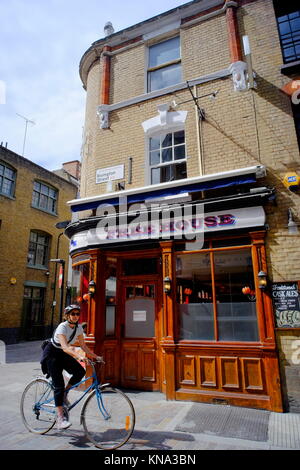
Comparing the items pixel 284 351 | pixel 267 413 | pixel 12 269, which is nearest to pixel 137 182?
pixel 284 351

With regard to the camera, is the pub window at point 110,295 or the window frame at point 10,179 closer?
the pub window at point 110,295

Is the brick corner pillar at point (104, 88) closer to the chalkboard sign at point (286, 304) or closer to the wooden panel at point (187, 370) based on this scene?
the chalkboard sign at point (286, 304)

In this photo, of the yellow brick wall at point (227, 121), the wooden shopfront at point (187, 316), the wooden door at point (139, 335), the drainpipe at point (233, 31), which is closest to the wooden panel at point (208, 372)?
the wooden shopfront at point (187, 316)

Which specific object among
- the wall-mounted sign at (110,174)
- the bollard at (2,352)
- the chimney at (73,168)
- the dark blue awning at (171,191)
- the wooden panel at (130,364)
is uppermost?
the chimney at (73,168)

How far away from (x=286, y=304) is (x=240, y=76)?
5281 millimetres

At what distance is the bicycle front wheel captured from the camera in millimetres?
3910

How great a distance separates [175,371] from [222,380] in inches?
37.6

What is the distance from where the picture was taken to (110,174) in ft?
26.8

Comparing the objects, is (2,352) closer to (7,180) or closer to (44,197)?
(7,180)

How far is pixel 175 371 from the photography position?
6047 mm

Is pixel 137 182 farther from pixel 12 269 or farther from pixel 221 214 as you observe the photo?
pixel 12 269

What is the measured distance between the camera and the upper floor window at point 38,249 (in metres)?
18.0

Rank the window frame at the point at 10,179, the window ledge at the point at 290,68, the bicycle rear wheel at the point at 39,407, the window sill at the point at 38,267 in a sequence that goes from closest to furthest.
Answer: the bicycle rear wheel at the point at 39,407, the window ledge at the point at 290,68, the window frame at the point at 10,179, the window sill at the point at 38,267

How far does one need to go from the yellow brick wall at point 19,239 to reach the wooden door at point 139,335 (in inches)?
432
